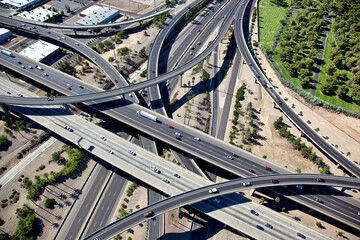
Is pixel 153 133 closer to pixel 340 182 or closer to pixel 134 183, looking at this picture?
pixel 134 183

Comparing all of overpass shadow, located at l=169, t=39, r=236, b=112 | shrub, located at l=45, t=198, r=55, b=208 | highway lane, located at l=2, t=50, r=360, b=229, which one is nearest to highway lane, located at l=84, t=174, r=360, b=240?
highway lane, located at l=2, t=50, r=360, b=229

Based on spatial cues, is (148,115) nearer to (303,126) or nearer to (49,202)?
(49,202)

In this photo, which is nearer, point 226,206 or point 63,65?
point 226,206

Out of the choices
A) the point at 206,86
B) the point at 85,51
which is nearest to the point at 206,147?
the point at 206,86

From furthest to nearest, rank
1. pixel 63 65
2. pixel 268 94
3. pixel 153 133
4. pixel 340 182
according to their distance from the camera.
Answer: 1. pixel 63 65
2. pixel 268 94
3. pixel 153 133
4. pixel 340 182

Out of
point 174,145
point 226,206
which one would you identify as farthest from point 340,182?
point 174,145

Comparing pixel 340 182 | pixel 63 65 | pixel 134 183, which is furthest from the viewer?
pixel 63 65
